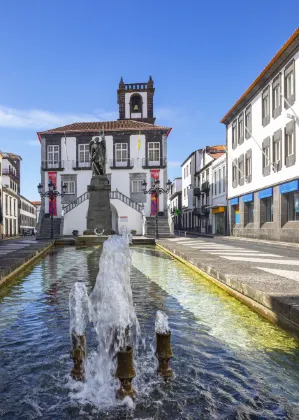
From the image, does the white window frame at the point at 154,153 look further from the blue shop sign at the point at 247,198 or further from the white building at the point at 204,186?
the blue shop sign at the point at 247,198

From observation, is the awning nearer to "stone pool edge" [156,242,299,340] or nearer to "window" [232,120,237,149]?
"window" [232,120,237,149]

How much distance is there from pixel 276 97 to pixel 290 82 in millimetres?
2114

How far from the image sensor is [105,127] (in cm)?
4169

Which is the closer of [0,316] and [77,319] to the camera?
→ [77,319]

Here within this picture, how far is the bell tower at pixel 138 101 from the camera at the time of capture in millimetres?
48281

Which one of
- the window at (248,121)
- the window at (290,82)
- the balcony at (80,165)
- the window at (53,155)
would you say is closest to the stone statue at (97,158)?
the window at (290,82)

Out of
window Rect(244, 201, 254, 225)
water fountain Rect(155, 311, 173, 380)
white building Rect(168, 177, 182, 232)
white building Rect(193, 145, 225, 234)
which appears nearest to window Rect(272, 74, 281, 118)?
window Rect(244, 201, 254, 225)

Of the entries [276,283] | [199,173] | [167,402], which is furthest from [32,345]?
[199,173]

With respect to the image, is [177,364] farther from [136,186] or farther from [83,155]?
[83,155]

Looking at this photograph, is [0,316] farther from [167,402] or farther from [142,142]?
[142,142]

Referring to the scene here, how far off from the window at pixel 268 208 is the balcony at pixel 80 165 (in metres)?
20.9

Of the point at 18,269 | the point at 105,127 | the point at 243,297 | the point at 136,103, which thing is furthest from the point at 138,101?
the point at 243,297

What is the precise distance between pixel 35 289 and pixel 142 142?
110ft

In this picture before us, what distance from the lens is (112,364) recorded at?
12.4 ft
